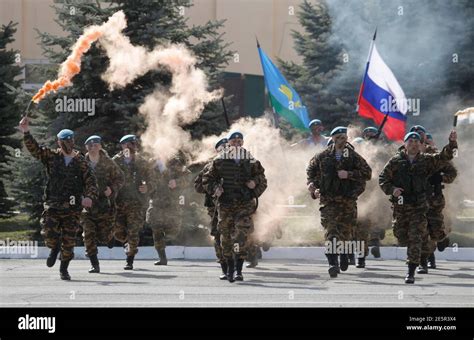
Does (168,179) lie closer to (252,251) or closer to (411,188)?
(252,251)

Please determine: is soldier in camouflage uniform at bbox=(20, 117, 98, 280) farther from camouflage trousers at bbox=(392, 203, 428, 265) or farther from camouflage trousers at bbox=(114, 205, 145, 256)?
camouflage trousers at bbox=(392, 203, 428, 265)

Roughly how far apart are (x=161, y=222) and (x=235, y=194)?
3129mm

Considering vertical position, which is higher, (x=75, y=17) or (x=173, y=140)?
(x=75, y=17)

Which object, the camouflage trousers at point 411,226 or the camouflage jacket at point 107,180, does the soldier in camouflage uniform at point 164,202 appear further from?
the camouflage trousers at point 411,226

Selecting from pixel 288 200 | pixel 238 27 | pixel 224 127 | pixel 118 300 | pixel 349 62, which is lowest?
pixel 118 300

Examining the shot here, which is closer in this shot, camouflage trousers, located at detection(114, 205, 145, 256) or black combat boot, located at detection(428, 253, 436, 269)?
black combat boot, located at detection(428, 253, 436, 269)

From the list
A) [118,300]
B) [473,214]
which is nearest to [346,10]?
[473,214]

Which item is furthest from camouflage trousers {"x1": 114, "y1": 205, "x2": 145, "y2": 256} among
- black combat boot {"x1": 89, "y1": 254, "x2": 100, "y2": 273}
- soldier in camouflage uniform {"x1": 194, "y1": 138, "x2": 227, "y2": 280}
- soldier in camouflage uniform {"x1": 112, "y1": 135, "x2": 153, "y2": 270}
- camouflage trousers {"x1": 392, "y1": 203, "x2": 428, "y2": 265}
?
camouflage trousers {"x1": 392, "y1": 203, "x2": 428, "y2": 265}

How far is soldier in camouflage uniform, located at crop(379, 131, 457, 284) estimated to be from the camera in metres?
14.3

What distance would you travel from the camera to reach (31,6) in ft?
107

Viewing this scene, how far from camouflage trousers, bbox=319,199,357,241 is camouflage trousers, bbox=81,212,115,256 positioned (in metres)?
3.10

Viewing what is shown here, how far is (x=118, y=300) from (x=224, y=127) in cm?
887

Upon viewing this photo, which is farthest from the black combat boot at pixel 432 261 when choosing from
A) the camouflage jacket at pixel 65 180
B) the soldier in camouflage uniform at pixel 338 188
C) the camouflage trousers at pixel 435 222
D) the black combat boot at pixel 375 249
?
the camouflage jacket at pixel 65 180

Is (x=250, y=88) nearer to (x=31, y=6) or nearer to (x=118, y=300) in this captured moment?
(x=31, y=6)
